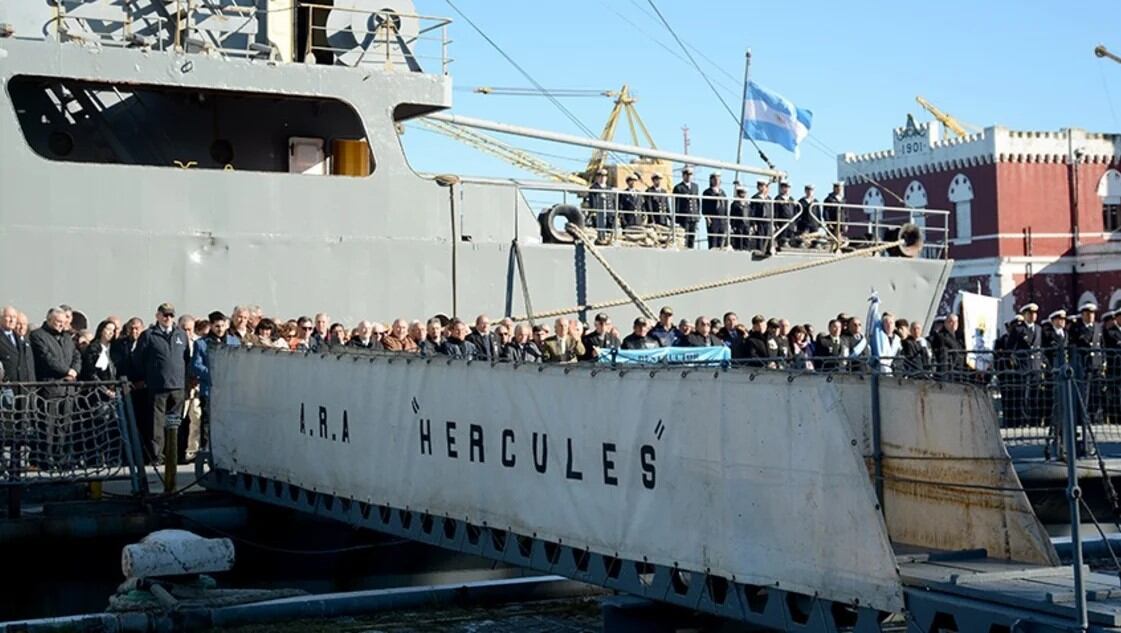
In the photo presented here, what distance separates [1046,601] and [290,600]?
5.84m

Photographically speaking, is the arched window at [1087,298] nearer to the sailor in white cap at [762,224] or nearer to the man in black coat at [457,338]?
the sailor in white cap at [762,224]

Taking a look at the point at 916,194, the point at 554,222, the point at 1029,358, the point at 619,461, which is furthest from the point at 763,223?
the point at 916,194

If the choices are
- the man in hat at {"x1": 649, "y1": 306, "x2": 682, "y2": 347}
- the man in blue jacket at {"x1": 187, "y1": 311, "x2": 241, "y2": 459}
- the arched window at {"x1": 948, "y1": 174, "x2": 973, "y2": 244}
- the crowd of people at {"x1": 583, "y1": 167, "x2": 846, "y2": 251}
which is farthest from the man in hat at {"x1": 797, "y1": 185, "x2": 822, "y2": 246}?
the arched window at {"x1": 948, "y1": 174, "x2": 973, "y2": 244}

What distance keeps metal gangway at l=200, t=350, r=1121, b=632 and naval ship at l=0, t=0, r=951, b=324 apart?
736 centimetres

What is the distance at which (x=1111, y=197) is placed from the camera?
58.3 metres

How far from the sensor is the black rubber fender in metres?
19.4

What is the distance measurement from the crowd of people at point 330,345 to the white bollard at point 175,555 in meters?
1.76

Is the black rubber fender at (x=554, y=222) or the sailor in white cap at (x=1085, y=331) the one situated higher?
the black rubber fender at (x=554, y=222)

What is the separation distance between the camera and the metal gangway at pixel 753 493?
22.2 ft

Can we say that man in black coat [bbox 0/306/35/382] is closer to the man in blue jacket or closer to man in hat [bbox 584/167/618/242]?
the man in blue jacket

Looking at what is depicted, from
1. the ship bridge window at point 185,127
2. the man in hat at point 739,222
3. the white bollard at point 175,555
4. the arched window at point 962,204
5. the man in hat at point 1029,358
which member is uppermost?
the arched window at point 962,204

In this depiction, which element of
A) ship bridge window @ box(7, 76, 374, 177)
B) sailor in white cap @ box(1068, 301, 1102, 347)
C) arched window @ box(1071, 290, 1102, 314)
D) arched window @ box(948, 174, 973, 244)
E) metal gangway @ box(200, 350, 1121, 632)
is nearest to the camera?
metal gangway @ box(200, 350, 1121, 632)

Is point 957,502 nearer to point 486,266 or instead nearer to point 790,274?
point 486,266

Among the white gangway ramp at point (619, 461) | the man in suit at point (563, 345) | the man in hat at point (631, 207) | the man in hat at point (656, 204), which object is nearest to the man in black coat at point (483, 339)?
the man in suit at point (563, 345)
